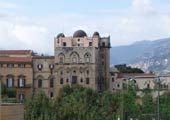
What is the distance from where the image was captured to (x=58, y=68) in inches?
4911

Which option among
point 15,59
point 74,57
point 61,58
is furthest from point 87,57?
point 15,59

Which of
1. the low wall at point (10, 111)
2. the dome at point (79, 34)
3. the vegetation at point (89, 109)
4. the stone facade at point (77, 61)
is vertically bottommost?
the vegetation at point (89, 109)

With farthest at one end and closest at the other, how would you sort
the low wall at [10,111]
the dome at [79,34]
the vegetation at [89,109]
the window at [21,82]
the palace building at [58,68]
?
the dome at [79,34] < the window at [21,82] < the palace building at [58,68] < the vegetation at [89,109] < the low wall at [10,111]

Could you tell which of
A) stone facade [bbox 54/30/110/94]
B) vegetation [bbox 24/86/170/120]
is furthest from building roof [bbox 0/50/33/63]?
vegetation [bbox 24/86/170/120]

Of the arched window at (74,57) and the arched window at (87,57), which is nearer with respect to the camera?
the arched window at (74,57)

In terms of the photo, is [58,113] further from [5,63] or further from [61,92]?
[5,63]

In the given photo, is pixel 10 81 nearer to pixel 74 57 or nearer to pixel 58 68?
pixel 58 68

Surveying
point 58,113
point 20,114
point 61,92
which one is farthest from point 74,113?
point 61,92

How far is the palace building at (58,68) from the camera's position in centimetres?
12438

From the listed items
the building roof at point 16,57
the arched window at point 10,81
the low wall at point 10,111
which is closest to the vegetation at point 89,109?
the low wall at point 10,111

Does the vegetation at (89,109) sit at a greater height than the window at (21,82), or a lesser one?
lesser

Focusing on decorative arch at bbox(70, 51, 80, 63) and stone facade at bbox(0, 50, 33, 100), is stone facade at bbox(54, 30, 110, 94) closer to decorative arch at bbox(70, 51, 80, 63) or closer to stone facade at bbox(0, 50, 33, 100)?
decorative arch at bbox(70, 51, 80, 63)

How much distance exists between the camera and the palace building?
124375 millimetres

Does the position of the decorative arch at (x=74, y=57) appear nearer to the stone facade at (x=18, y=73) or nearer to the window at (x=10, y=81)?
the stone facade at (x=18, y=73)
